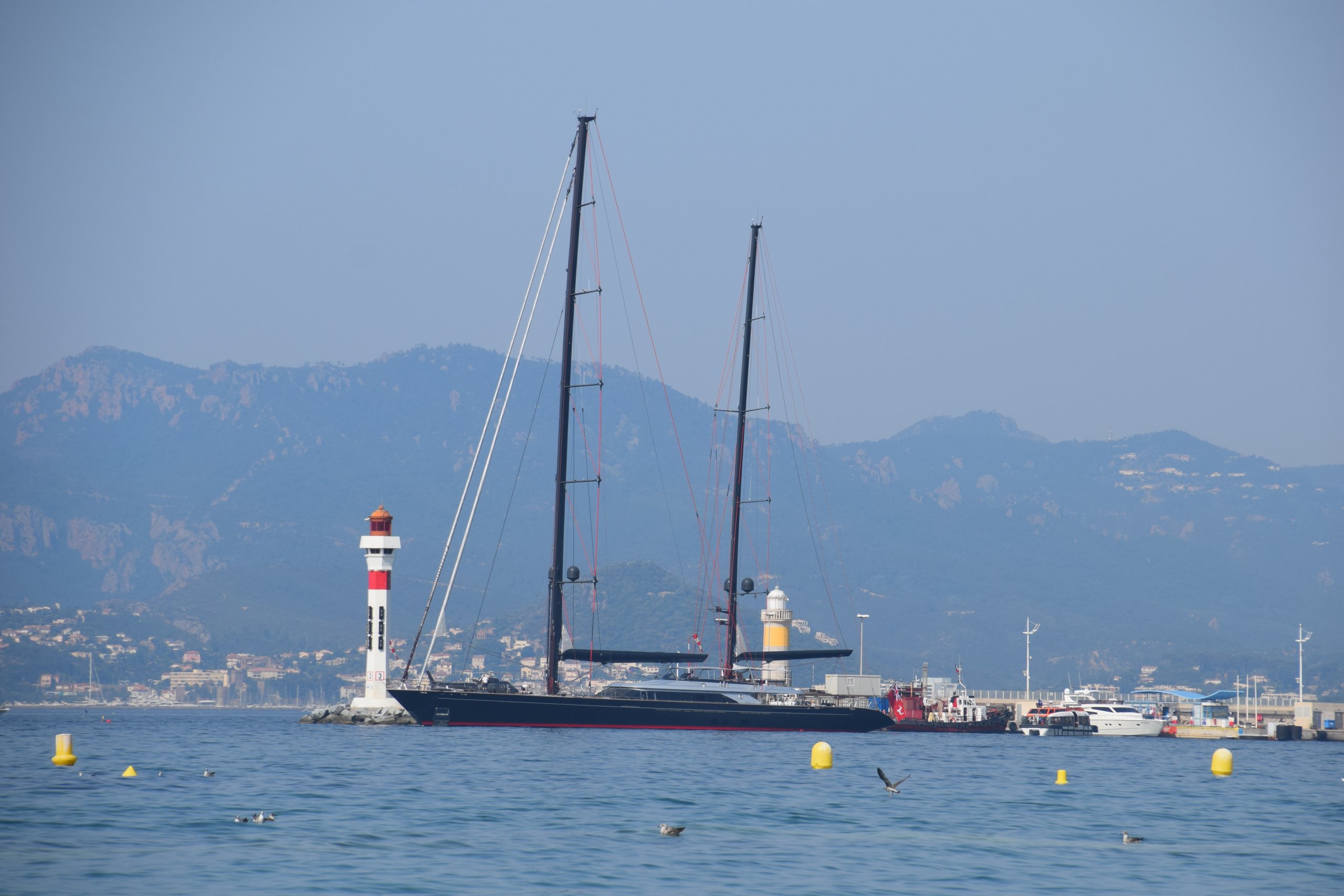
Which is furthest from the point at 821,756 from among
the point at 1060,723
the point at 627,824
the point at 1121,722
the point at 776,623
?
the point at 1121,722

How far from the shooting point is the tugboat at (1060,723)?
12044 cm

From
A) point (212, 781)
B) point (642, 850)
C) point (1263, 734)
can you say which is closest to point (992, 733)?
point (1263, 734)

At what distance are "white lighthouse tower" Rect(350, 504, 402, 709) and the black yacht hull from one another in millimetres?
10909

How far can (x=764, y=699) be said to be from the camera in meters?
87.2

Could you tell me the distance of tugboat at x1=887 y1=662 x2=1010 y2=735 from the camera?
110812 mm

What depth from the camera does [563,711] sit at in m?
77.9

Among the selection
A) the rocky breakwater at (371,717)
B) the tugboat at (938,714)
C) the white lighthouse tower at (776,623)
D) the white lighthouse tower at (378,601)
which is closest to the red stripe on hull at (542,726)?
the rocky breakwater at (371,717)

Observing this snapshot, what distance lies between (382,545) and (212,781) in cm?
4378

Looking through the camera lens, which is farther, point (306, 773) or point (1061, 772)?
point (1061, 772)

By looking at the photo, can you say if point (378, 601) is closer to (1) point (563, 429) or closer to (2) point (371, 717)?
(2) point (371, 717)

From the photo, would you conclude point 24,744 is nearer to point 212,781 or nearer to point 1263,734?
point 212,781

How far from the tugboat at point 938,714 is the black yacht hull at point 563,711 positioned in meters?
27.2

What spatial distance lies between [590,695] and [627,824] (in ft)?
141

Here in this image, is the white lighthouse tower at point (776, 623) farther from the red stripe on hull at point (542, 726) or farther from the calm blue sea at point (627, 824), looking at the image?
the calm blue sea at point (627, 824)
